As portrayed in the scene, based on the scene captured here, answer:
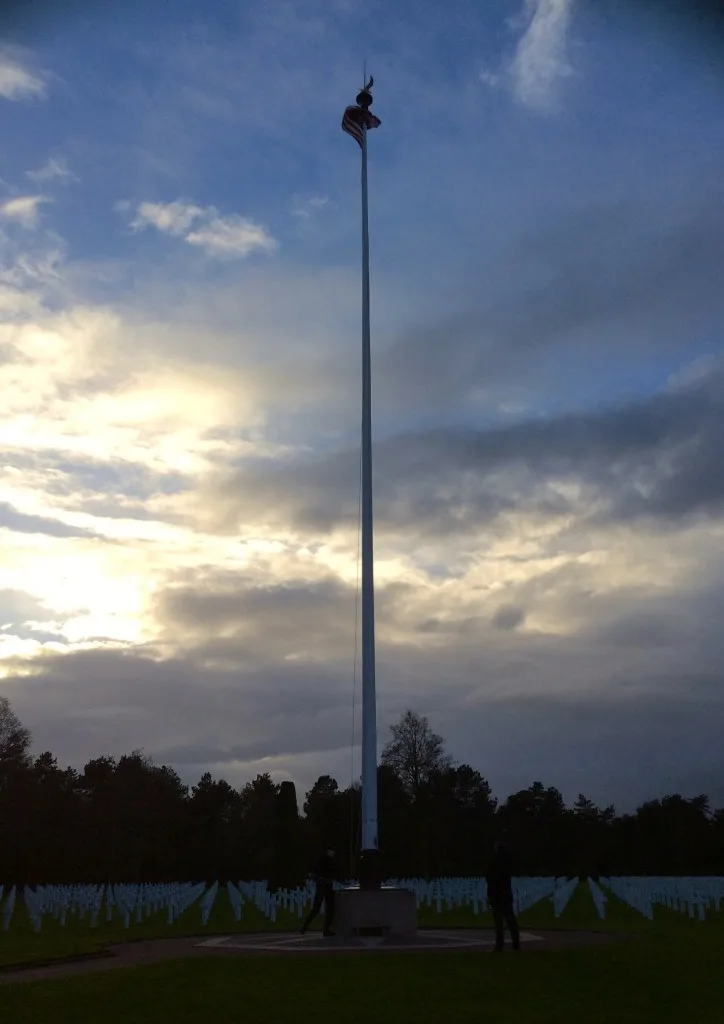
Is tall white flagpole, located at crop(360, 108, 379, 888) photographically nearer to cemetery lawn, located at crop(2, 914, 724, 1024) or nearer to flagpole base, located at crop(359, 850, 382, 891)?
flagpole base, located at crop(359, 850, 382, 891)

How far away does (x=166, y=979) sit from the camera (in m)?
11.5

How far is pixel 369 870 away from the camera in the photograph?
58.8ft

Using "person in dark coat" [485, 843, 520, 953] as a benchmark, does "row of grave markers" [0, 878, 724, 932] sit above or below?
below

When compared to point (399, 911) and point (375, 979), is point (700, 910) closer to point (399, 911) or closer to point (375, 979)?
point (399, 911)

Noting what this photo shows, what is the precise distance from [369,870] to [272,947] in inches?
103

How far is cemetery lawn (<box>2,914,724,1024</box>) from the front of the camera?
8.85m

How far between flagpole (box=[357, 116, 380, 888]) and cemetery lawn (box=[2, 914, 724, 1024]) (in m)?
4.42

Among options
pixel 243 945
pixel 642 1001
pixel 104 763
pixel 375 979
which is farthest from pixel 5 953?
pixel 104 763

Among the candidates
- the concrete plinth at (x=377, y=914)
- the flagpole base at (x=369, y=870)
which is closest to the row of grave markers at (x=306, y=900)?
the flagpole base at (x=369, y=870)

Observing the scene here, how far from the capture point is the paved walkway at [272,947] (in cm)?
1380

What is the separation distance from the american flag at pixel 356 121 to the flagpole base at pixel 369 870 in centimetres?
1613

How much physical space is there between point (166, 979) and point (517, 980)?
13.0ft

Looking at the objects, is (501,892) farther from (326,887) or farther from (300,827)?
(300,827)

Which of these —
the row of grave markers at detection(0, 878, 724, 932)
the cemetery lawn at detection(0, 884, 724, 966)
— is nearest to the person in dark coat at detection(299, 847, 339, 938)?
the cemetery lawn at detection(0, 884, 724, 966)
